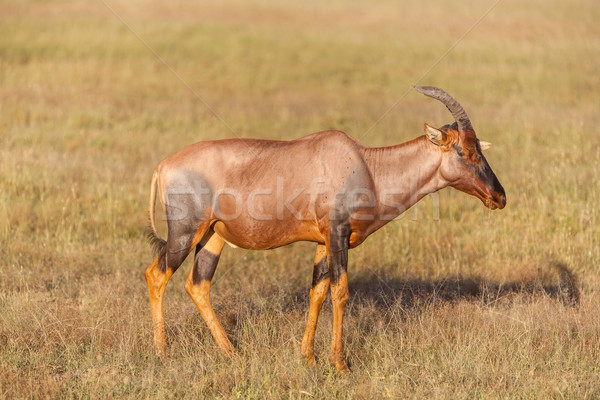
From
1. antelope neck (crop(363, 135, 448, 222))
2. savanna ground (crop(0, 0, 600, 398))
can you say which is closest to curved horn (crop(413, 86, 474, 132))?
antelope neck (crop(363, 135, 448, 222))

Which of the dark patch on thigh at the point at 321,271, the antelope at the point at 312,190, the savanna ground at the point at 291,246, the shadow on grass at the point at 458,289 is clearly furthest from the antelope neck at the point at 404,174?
the shadow on grass at the point at 458,289

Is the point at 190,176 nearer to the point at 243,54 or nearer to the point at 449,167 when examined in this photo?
the point at 449,167

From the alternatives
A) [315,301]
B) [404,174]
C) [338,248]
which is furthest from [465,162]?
[315,301]

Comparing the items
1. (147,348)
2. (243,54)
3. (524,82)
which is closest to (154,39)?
(243,54)

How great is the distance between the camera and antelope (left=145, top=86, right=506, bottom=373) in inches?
247

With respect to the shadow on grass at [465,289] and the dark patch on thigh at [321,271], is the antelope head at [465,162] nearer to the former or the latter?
the dark patch on thigh at [321,271]

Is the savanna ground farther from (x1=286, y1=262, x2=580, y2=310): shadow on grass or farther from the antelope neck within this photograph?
the antelope neck

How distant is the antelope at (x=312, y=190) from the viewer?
6273 mm

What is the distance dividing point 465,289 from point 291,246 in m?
2.73

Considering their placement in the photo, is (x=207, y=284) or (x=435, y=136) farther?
(x=207, y=284)

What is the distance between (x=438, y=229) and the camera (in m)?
10.1

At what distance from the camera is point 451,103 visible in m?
6.19

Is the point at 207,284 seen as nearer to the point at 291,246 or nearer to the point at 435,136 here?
the point at 435,136

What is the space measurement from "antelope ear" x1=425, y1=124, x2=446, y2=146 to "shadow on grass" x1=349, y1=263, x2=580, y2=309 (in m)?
2.01
